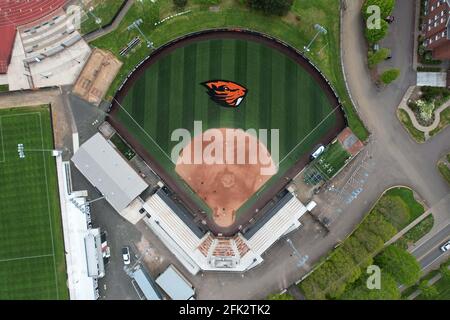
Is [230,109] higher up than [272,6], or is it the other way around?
[272,6]

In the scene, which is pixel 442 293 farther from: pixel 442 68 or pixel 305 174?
A: pixel 442 68

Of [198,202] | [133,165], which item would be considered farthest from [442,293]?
[133,165]

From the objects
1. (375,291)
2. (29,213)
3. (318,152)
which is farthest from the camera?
(29,213)

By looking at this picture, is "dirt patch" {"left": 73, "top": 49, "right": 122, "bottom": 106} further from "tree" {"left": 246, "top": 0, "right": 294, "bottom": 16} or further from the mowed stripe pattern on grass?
"tree" {"left": 246, "top": 0, "right": 294, "bottom": 16}

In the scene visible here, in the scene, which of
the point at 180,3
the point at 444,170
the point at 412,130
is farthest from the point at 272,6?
the point at 444,170

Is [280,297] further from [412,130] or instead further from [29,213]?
[29,213]
